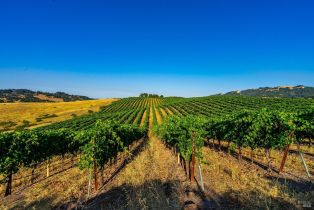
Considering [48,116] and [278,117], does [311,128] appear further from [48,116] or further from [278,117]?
[48,116]

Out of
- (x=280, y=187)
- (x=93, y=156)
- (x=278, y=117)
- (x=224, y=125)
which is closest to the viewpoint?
(x=280, y=187)

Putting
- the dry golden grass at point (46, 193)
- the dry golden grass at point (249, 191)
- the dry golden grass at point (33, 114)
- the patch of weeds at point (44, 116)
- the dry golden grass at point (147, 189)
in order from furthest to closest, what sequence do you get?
1. the patch of weeds at point (44, 116)
2. the dry golden grass at point (33, 114)
3. the dry golden grass at point (46, 193)
4. the dry golden grass at point (147, 189)
5. the dry golden grass at point (249, 191)

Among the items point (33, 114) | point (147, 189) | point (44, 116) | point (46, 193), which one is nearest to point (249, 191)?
point (147, 189)

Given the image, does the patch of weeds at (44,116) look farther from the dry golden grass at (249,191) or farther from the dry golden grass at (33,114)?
the dry golden grass at (249,191)

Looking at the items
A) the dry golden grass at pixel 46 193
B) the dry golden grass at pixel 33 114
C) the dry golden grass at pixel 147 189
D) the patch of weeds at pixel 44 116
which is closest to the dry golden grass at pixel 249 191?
the dry golden grass at pixel 147 189

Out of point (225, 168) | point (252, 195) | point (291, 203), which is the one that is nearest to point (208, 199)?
point (252, 195)

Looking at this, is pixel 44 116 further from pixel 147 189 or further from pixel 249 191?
pixel 249 191

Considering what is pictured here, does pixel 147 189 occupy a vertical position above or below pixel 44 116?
above

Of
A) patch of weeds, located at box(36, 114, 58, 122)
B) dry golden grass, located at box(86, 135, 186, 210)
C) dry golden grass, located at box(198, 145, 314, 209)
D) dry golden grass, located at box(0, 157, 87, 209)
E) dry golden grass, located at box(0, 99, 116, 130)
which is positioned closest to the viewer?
dry golden grass, located at box(198, 145, 314, 209)

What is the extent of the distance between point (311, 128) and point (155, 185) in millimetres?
13570

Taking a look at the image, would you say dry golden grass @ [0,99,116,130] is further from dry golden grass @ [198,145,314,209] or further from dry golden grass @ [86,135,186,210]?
dry golden grass @ [198,145,314,209]

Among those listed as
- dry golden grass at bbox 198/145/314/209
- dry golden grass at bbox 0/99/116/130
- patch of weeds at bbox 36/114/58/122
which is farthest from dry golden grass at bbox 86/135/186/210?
patch of weeds at bbox 36/114/58/122

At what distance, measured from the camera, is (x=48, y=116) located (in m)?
103

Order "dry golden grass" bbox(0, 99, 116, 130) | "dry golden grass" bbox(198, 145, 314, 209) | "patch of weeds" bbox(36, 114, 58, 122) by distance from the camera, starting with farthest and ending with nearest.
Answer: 1. "patch of weeds" bbox(36, 114, 58, 122)
2. "dry golden grass" bbox(0, 99, 116, 130)
3. "dry golden grass" bbox(198, 145, 314, 209)
